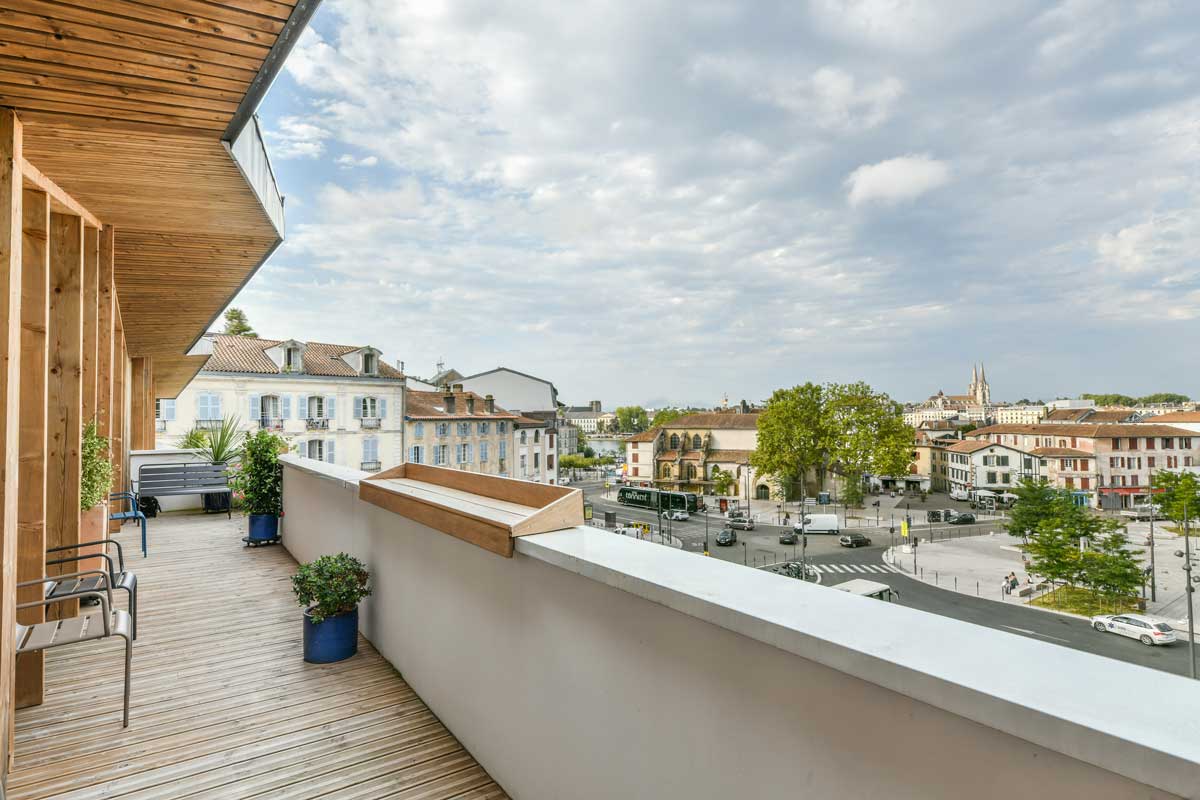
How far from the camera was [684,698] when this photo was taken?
1.24 metres

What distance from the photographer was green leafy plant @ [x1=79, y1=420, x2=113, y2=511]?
3742 mm

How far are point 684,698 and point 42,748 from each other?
2786 mm

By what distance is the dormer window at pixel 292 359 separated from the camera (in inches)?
830

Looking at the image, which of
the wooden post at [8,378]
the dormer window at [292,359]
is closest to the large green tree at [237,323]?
the dormer window at [292,359]

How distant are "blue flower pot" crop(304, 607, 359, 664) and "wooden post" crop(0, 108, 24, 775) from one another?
112 cm

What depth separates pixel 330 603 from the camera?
10.0 ft

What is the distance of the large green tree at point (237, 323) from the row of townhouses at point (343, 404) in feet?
28.5

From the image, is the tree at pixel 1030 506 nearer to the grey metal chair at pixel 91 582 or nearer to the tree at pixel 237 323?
the grey metal chair at pixel 91 582

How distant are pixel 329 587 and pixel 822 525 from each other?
5.95 meters

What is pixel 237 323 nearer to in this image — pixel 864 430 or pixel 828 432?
pixel 828 432

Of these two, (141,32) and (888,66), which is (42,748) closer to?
(141,32)

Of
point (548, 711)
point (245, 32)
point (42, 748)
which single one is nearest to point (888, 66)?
point (245, 32)

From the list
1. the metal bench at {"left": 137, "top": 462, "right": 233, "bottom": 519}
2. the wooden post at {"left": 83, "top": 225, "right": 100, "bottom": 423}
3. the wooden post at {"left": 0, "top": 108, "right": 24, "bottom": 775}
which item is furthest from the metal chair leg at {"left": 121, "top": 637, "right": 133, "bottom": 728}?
the metal bench at {"left": 137, "top": 462, "right": 233, "bottom": 519}

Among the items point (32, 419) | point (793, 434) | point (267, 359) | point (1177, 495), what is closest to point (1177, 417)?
point (1177, 495)
